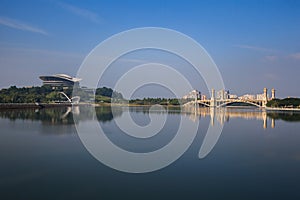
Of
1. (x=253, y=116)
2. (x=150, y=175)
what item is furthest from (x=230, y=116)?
(x=150, y=175)

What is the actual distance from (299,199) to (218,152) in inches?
108

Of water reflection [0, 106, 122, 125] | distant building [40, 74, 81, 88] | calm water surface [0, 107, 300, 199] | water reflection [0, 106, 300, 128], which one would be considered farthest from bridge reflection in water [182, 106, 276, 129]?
distant building [40, 74, 81, 88]

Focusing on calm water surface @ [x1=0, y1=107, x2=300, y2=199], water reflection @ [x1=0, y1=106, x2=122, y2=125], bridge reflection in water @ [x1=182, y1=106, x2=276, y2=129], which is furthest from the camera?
bridge reflection in water @ [x1=182, y1=106, x2=276, y2=129]

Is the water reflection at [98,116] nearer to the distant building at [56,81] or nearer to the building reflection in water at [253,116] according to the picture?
the building reflection in water at [253,116]

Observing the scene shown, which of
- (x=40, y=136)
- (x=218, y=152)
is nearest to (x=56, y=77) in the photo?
(x=40, y=136)

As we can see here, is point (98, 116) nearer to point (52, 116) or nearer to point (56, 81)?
point (52, 116)

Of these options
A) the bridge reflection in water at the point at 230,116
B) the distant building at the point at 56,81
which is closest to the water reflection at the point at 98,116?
the bridge reflection in water at the point at 230,116

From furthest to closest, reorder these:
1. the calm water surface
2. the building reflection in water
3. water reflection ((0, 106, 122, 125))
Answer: the building reflection in water < water reflection ((0, 106, 122, 125)) < the calm water surface

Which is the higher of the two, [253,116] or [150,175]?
[253,116]

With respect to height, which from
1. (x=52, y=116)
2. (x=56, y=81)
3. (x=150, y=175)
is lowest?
(x=150, y=175)

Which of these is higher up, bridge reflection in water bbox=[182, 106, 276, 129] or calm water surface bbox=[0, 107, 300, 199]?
bridge reflection in water bbox=[182, 106, 276, 129]

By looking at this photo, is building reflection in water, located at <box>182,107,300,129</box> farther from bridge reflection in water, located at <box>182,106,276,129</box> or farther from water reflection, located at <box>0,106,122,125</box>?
water reflection, located at <box>0,106,122,125</box>

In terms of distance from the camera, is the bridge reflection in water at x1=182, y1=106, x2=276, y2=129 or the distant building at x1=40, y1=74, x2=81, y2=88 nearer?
the bridge reflection in water at x1=182, y1=106, x2=276, y2=129

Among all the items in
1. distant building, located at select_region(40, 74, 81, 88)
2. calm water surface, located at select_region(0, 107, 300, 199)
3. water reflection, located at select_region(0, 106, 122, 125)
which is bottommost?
calm water surface, located at select_region(0, 107, 300, 199)
